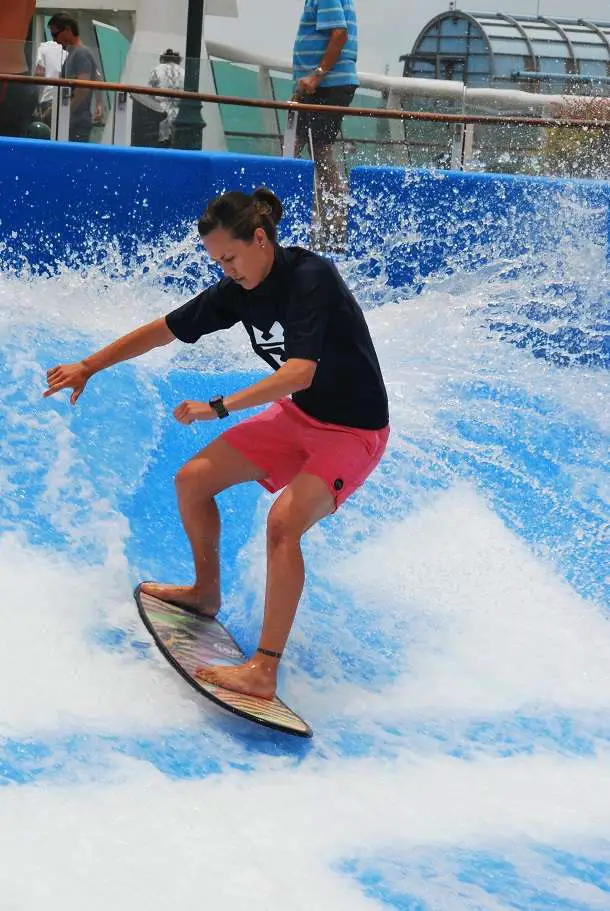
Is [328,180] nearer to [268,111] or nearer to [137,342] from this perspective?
[268,111]

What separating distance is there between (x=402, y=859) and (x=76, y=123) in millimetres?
5302

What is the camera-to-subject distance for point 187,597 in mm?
3766

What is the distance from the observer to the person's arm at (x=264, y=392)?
3.07 metres

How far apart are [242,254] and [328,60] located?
4413mm

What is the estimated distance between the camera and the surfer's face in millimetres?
3258

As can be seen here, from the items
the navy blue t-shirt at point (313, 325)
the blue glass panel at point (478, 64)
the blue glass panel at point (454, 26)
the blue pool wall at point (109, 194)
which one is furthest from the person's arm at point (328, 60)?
the blue glass panel at point (454, 26)

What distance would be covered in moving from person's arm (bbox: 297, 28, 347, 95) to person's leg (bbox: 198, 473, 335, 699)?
4559mm

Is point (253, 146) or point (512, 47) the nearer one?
point (253, 146)

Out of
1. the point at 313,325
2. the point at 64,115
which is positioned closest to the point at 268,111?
the point at 64,115

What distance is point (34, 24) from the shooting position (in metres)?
12.6

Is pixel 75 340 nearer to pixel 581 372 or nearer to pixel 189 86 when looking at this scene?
pixel 189 86

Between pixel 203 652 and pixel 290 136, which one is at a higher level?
pixel 290 136

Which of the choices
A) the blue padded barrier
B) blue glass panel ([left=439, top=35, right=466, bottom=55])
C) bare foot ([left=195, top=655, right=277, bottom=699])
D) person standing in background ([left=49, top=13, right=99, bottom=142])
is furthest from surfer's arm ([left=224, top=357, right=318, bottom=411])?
blue glass panel ([left=439, top=35, right=466, bottom=55])

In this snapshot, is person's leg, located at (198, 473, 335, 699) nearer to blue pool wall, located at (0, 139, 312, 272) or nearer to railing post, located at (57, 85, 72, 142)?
blue pool wall, located at (0, 139, 312, 272)
